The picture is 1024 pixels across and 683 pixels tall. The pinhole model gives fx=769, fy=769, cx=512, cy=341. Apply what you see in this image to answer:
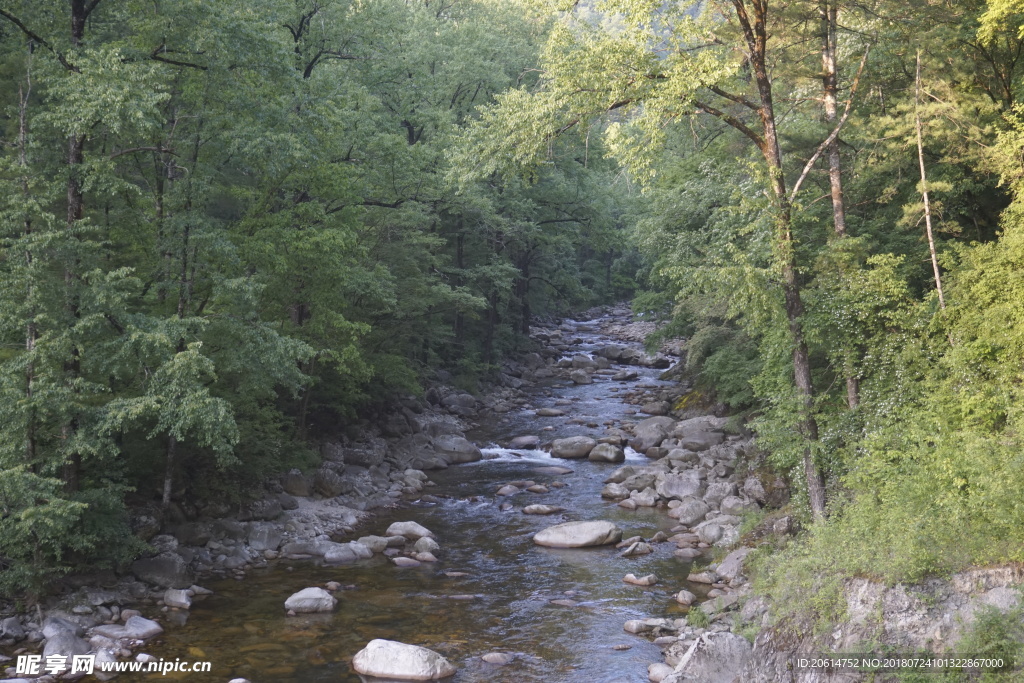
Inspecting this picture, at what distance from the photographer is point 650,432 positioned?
78.3 feet

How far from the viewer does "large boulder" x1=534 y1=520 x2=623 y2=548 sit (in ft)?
52.0

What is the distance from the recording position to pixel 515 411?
30172 mm

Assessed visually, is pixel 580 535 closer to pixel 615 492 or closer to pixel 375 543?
pixel 615 492

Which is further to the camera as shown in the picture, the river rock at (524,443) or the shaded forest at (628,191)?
the river rock at (524,443)

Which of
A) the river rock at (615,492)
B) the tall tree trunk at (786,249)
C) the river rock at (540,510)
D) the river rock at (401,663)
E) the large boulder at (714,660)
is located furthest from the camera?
the river rock at (615,492)

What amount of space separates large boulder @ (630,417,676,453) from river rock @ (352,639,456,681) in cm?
1346

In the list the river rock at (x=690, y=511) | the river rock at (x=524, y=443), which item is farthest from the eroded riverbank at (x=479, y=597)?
the river rock at (x=524, y=443)

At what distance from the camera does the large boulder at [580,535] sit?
1584 cm

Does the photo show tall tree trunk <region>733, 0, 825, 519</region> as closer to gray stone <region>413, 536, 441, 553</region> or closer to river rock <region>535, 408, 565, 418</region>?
gray stone <region>413, 536, 441, 553</region>

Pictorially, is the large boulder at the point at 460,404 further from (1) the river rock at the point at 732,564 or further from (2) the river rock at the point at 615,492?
(1) the river rock at the point at 732,564

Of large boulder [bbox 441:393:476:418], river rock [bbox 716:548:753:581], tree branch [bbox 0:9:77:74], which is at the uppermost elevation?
tree branch [bbox 0:9:77:74]

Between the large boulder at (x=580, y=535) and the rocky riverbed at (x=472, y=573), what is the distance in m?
0.04

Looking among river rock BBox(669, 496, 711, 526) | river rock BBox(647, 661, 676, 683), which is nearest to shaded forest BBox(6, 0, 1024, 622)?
river rock BBox(647, 661, 676, 683)

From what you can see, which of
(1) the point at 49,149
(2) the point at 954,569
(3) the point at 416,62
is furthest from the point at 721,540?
(3) the point at 416,62
